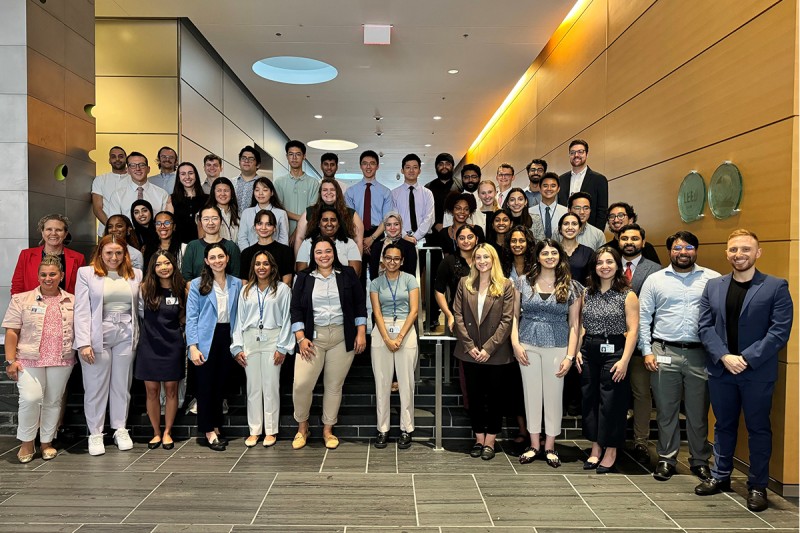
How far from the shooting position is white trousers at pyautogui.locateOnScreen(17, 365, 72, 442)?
4312mm

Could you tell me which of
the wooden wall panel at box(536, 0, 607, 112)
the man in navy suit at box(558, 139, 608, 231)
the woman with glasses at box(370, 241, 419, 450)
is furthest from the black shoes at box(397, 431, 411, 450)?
the wooden wall panel at box(536, 0, 607, 112)

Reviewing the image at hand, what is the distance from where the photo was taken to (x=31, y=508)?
11.5 ft

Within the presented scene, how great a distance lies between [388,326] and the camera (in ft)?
15.2

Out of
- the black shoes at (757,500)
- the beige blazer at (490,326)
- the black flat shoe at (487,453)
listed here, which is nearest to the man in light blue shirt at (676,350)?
the black shoes at (757,500)

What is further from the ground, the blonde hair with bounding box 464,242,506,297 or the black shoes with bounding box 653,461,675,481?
the blonde hair with bounding box 464,242,506,297

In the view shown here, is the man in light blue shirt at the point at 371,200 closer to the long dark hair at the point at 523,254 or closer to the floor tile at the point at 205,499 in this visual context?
the long dark hair at the point at 523,254

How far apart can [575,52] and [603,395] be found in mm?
5355

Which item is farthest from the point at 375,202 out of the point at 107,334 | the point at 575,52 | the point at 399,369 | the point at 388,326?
the point at 575,52

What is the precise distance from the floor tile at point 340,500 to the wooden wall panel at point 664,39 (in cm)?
421

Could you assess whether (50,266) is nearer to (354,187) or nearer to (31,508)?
(31,508)

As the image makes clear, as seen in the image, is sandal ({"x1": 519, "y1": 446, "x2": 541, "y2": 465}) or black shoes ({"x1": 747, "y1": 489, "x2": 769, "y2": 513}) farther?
sandal ({"x1": 519, "y1": 446, "x2": 541, "y2": 465})

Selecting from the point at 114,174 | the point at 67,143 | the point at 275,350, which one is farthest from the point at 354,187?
the point at 67,143

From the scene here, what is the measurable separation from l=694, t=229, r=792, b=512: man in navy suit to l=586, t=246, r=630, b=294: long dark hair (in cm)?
60

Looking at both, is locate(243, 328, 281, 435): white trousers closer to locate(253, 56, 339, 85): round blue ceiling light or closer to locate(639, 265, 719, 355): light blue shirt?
locate(639, 265, 719, 355): light blue shirt
